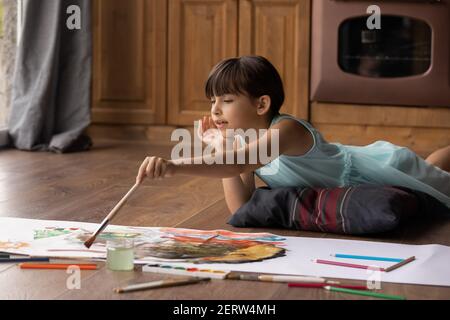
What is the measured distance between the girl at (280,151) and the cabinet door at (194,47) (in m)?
1.43

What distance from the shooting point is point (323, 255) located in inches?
72.1

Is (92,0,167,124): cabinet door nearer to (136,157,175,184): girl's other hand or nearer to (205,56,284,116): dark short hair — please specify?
(205,56,284,116): dark short hair

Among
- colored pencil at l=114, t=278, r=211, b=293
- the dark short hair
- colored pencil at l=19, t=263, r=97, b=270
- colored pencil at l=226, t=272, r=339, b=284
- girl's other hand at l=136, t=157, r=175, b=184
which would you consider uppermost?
the dark short hair

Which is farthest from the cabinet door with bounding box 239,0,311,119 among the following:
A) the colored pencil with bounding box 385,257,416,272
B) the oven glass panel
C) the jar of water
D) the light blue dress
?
the jar of water

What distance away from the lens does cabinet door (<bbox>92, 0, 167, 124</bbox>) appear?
380 cm

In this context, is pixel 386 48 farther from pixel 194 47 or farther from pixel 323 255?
pixel 323 255

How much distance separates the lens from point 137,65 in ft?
12.6

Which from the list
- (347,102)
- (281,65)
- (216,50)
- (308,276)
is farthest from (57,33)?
(308,276)

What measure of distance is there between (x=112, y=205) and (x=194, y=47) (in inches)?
57.8

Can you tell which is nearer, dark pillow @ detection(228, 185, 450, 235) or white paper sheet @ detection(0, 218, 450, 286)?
white paper sheet @ detection(0, 218, 450, 286)

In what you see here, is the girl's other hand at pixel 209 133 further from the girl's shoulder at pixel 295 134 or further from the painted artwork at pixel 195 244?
the painted artwork at pixel 195 244

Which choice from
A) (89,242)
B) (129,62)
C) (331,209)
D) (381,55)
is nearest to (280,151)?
(331,209)
